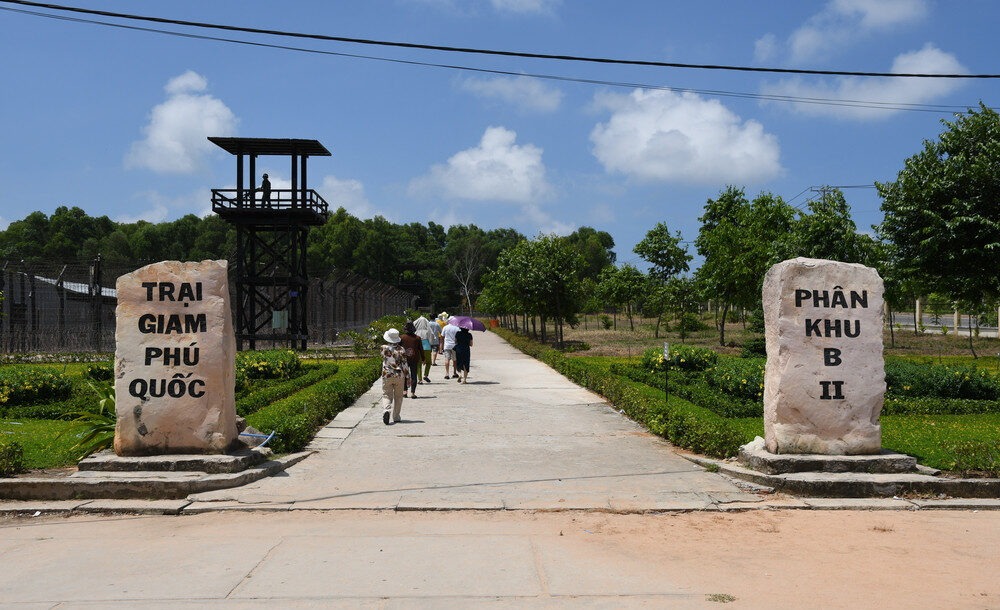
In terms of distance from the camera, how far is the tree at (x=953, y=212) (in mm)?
18891

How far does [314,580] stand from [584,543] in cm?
216

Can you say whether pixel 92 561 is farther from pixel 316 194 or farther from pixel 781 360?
pixel 316 194

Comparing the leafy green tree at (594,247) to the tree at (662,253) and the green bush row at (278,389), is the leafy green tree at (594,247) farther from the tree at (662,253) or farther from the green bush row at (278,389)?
the green bush row at (278,389)

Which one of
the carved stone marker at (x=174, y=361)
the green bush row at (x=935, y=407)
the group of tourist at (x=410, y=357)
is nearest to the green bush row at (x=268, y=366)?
the group of tourist at (x=410, y=357)

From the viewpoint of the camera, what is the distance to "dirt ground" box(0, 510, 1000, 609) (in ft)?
16.7

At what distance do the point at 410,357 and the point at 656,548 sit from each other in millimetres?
9890

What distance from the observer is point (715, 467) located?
9117mm

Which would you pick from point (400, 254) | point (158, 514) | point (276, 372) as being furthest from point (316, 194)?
point (400, 254)

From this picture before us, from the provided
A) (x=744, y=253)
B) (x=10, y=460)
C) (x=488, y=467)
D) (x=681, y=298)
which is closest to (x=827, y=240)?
(x=744, y=253)

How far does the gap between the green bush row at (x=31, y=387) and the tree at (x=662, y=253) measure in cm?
4534

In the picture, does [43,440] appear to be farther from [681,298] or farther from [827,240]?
[681,298]

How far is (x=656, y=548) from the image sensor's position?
20.5 ft

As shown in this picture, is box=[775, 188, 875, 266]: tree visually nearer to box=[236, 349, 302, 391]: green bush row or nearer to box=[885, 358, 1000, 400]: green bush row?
box=[885, 358, 1000, 400]: green bush row

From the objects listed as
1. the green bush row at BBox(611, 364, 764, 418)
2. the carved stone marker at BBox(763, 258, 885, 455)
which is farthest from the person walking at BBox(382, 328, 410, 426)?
the carved stone marker at BBox(763, 258, 885, 455)
